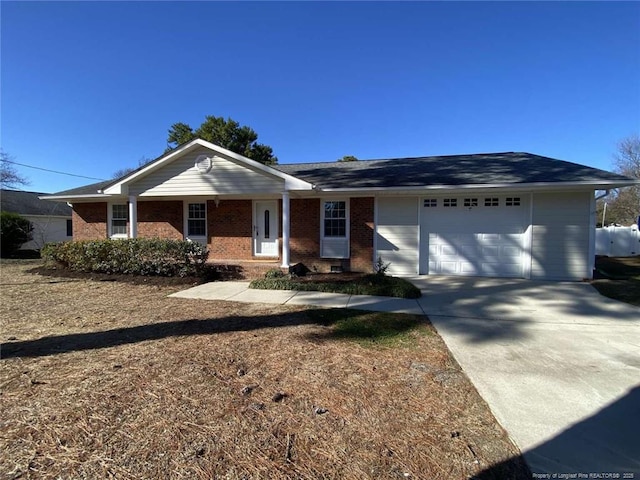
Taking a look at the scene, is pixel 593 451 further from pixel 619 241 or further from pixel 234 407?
pixel 619 241

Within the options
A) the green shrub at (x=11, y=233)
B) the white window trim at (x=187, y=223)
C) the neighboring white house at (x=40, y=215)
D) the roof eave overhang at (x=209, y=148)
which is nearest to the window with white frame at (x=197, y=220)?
Result: the white window trim at (x=187, y=223)

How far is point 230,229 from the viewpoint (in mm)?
13164

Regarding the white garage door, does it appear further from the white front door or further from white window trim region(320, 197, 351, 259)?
the white front door

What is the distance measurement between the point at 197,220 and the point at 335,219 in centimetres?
576

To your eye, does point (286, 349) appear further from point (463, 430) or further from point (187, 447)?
point (463, 430)

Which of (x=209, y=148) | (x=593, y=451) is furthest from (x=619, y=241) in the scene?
(x=593, y=451)

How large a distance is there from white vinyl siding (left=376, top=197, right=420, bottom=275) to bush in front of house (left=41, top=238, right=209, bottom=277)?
5876 mm

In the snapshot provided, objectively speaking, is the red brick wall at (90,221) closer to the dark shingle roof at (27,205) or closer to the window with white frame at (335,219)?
the window with white frame at (335,219)

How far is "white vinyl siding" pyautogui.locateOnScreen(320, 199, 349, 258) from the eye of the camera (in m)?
11.9

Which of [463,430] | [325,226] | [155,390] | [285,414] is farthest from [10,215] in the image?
[463,430]

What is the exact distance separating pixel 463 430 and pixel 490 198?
9.72 meters

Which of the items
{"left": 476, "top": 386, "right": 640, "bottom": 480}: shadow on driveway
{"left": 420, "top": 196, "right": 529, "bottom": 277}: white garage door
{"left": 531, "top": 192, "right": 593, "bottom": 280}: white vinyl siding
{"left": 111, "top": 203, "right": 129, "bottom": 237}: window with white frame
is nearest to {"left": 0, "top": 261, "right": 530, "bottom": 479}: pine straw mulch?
{"left": 476, "top": 386, "right": 640, "bottom": 480}: shadow on driveway

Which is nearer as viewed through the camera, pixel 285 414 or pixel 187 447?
pixel 187 447

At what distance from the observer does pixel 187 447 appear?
2.47m
